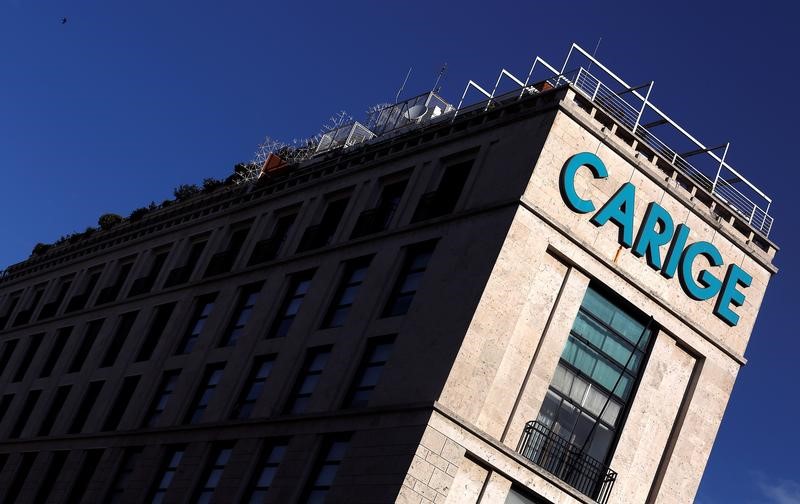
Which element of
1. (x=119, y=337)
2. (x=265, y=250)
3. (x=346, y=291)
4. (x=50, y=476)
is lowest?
(x=50, y=476)

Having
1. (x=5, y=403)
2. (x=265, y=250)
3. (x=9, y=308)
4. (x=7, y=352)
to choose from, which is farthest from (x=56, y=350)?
(x=265, y=250)

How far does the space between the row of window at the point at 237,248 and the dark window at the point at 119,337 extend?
1187mm

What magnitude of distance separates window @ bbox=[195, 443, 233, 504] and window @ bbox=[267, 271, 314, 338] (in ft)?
15.5

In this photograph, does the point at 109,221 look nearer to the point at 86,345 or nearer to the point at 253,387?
the point at 86,345

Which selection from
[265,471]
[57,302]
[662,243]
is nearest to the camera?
[662,243]

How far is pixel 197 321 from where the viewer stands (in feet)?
197

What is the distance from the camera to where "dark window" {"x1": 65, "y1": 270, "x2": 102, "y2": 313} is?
72.2 m

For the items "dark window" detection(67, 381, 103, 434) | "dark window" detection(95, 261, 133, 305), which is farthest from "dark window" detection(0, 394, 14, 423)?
"dark window" detection(67, 381, 103, 434)

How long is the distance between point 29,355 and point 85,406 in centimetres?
1099

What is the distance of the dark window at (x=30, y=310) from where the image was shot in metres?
77.5

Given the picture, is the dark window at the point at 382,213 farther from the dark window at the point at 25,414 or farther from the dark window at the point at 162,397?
the dark window at the point at 25,414

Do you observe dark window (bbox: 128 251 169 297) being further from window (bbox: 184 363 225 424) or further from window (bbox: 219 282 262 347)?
window (bbox: 184 363 225 424)

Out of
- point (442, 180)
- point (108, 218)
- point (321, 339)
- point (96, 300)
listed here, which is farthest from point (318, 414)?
point (108, 218)

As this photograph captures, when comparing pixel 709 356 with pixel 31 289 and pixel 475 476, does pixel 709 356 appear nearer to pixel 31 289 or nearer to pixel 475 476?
pixel 475 476
